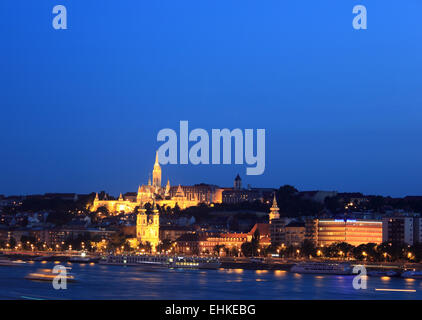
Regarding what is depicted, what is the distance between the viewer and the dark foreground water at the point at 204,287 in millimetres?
29391

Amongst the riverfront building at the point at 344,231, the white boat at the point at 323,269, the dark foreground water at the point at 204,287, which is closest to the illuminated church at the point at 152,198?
the riverfront building at the point at 344,231

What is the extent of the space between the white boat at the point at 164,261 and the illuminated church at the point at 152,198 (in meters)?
33.1

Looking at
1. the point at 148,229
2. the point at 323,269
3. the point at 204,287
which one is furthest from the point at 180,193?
the point at 204,287

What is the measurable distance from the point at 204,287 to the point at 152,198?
194 feet

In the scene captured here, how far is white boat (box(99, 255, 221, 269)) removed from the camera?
51.5 metres

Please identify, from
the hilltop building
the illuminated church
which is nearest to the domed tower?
the illuminated church

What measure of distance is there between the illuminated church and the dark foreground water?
50.6 m

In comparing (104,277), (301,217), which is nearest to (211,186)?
(301,217)

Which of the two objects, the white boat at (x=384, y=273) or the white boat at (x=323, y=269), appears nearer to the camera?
the white boat at (x=384, y=273)

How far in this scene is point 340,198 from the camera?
268ft

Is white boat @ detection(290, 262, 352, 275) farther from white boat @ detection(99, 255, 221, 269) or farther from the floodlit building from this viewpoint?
the floodlit building

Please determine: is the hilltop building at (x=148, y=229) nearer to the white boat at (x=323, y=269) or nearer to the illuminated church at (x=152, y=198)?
the illuminated church at (x=152, y=198)

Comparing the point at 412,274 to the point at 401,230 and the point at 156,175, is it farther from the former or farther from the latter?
the point at 156,175
